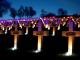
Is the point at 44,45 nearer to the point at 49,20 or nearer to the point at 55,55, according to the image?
the point at 55,55

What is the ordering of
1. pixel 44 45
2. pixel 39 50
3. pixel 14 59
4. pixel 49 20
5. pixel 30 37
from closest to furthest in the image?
pixel 14 59 → pixel 39 50 → pixel 44 45 → pixel 30 37 → pixel 49 20

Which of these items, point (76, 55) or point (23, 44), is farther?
point (23, 44)

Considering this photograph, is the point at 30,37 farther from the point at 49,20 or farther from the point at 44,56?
the point at 49,20

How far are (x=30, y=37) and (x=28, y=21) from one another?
13.5 meters

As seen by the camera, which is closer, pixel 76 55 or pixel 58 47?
pixel 76 55

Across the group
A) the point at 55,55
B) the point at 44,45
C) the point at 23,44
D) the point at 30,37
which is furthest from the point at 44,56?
the point at 30,37

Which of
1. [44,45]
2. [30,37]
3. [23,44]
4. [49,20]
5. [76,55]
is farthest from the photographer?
[49,20]

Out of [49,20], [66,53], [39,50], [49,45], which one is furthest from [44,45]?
[49,20]

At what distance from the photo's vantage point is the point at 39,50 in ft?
47.5

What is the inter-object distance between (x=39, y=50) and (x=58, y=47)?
38.3 inches

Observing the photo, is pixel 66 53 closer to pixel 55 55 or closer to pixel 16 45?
pixel 55 55

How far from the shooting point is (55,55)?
41.2ft

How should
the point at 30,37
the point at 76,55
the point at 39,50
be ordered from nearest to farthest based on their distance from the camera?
the point at 76,55, the point at 39,50, the point at 30,37

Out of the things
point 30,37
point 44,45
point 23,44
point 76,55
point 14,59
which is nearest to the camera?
point 14,59
